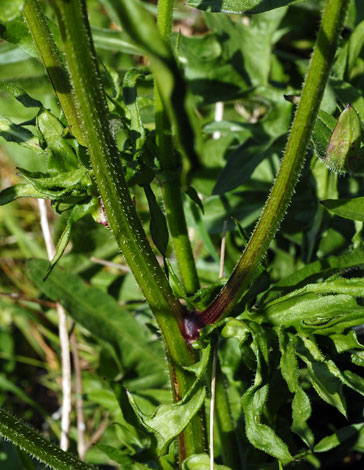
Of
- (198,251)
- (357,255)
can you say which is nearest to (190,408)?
(357,255)

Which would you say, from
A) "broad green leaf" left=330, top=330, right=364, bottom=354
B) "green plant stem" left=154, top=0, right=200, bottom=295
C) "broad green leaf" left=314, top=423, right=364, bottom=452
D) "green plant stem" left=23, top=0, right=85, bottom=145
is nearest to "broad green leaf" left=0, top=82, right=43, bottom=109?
"green plant stem" left=23, top=0, right=85, bottom=145

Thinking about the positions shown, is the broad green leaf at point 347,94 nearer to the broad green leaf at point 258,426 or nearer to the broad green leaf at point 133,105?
the broad green leaf at point 133,105

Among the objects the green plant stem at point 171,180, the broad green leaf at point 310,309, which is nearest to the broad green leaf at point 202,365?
the broad green leaf at point 310,309

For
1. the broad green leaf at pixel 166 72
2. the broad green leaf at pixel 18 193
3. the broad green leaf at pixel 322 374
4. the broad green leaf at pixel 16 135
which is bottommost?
the broad green leaf at pixel 322 374

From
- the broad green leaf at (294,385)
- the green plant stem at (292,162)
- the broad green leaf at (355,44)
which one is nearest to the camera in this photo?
the green plant stem at (292,162)

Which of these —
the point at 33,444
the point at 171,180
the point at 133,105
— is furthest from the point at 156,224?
the point at 33,444

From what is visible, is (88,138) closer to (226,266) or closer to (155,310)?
(155,310)
